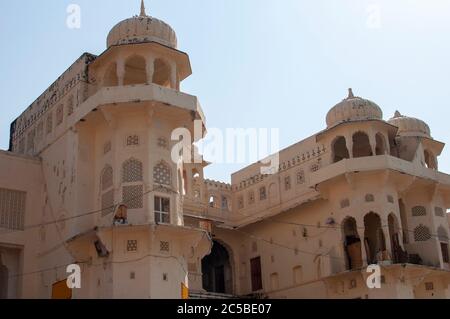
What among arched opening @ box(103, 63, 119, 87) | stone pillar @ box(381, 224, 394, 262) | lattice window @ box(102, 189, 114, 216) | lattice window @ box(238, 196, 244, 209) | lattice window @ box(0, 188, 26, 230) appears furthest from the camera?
lattice window @ box(238, 196, 244, 209)

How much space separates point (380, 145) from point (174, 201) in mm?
10785

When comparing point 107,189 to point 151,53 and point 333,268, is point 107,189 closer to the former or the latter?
point 151,53

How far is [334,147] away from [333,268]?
215 inches

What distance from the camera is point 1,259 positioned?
87.8 feet

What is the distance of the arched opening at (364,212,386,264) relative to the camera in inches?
1102

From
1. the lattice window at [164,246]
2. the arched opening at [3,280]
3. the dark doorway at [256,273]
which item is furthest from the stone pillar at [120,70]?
the dark doorway at [256,273]

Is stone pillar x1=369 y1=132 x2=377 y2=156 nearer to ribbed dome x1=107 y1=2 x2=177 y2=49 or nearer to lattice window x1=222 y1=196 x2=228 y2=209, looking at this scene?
ribbed dome x1=107 y1=2 x2=177 y2=49

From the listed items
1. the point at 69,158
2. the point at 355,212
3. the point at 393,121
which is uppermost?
the point at 393,121

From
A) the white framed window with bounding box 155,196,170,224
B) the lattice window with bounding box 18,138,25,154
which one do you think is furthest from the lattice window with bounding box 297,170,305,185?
the lattice window with bounding box 18,138,25,154

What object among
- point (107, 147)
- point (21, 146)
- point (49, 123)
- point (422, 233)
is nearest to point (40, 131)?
point (49, 123)

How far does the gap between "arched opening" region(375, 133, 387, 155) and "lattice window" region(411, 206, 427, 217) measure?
9.66 ft

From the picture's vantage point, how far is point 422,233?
2972 centimetres

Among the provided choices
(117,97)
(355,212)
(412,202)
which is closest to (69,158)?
(117,97)

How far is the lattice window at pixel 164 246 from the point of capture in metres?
23.0
